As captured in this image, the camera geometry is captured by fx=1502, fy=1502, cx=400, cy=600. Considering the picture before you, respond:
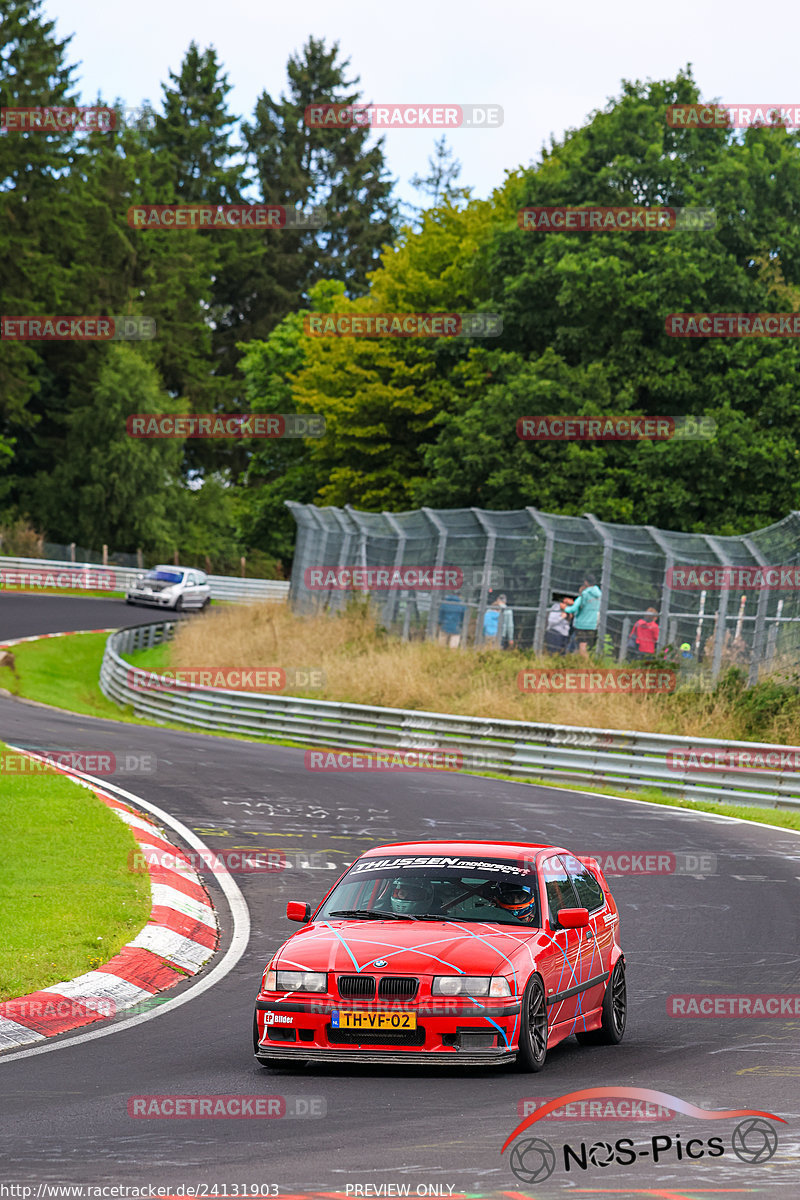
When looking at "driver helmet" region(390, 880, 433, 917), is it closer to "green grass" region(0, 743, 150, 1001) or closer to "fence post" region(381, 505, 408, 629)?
"green grass" region(0, 743, 150, 1001)

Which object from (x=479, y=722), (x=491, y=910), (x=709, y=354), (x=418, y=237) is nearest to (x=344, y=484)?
(x=418, y=237)

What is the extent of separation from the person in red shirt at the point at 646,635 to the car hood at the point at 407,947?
17060 millimetres

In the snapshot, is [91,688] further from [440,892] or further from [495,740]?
[440,892]

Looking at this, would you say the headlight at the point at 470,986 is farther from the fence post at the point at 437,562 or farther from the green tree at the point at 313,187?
the green tree at the point at 313,187

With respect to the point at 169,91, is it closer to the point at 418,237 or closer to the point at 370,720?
the point at 418,237

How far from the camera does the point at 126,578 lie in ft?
211

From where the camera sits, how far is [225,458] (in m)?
92.6

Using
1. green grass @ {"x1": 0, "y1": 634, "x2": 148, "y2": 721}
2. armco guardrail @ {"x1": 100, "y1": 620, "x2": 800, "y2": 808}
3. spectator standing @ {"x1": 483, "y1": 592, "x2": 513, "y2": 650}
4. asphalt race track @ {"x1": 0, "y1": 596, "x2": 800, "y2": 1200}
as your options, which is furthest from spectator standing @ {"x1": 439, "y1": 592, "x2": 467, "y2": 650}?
asphalt race track @ {"x1": 0, "y1": 596, "x2": 800, "y2": 1200}

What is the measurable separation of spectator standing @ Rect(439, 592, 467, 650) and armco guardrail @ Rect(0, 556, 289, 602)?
2406cm

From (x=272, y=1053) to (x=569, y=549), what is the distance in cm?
1975

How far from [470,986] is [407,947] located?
1.40 ft

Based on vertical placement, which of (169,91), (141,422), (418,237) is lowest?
(141,422)

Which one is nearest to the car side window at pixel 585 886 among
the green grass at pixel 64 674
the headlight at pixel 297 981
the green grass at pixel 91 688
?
the headlight at pixel 297 981

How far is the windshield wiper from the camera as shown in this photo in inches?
326
